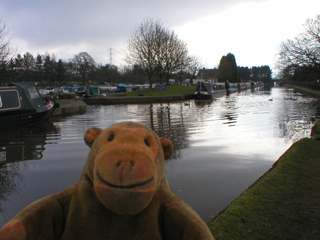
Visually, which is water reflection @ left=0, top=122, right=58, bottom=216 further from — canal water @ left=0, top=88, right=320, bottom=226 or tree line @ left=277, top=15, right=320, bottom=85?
tree line @ left=277, top=15, right=320, bottom=85

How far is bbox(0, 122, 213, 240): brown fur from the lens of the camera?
1424 millimetres

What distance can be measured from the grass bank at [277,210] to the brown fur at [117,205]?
1.51 meters

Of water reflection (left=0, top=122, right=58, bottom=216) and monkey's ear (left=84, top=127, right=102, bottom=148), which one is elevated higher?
monkey's ear (left=84, top=127, right=102, bottom=148)

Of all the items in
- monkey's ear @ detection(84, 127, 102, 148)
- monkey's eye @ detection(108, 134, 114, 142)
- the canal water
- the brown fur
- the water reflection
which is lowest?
the canal water

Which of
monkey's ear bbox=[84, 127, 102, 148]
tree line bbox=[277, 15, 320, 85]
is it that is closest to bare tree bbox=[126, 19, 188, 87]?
tree line bbox=[277, 15, 320, 85]

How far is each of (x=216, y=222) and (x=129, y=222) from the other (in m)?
2.02

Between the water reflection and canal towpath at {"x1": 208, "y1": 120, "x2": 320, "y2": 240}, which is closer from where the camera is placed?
canal towpath at {"x1": 208, "y1": 120, "x2": 320, "y2": 240}

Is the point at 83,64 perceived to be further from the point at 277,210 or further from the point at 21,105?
the point at 277,210

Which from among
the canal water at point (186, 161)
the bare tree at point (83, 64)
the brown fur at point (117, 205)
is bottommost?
the canal water at point (186, 161)

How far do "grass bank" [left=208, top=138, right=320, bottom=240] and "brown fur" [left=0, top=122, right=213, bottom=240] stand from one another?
151cm

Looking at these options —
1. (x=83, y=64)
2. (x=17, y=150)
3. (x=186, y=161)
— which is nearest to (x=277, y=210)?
(x=186, y=161)

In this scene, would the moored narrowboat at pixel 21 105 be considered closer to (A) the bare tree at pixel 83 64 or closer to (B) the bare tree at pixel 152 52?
(B) the bare tree at pixel 152 52

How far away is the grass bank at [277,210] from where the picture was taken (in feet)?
10.1

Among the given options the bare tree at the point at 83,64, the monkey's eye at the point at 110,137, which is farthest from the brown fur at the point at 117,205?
the bare tree at the point at 83,64
